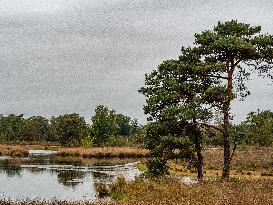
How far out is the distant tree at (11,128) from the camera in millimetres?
141875

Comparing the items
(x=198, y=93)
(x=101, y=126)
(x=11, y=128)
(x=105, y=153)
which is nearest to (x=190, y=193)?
(x=198, y=93)

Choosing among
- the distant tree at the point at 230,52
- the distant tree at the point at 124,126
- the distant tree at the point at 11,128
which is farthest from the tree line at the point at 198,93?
the distant tree at the point at 124,126

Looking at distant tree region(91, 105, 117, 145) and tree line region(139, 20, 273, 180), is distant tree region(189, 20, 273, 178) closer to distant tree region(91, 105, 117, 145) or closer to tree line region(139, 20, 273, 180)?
tree line region(139, 20, 273, 180)

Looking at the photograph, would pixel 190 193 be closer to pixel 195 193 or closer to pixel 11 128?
pixel 195 193

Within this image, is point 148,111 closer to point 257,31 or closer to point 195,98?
point 195,98

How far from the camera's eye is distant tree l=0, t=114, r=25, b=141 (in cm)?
14188

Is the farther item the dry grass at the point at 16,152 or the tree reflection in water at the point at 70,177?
the dry grass at the point at 16,152

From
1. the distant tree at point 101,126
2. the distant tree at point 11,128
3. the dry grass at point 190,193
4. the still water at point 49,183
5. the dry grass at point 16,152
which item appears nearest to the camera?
the dry grass at point 190,193

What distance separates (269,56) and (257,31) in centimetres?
237

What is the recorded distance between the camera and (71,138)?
104 metres

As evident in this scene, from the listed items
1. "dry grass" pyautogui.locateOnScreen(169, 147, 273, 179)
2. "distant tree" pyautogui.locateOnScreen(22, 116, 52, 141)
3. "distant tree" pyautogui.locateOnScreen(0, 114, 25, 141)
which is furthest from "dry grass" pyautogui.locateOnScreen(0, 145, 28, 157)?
"distant tree" pyautogui.locateOnScreen(22, 116, 52, 141)

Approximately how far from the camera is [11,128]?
145 metres

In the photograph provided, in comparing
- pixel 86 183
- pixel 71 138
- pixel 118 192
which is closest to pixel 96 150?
pixel 71 138

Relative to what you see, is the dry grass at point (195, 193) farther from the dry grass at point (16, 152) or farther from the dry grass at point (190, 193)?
the dry grass at point (16, 152)
